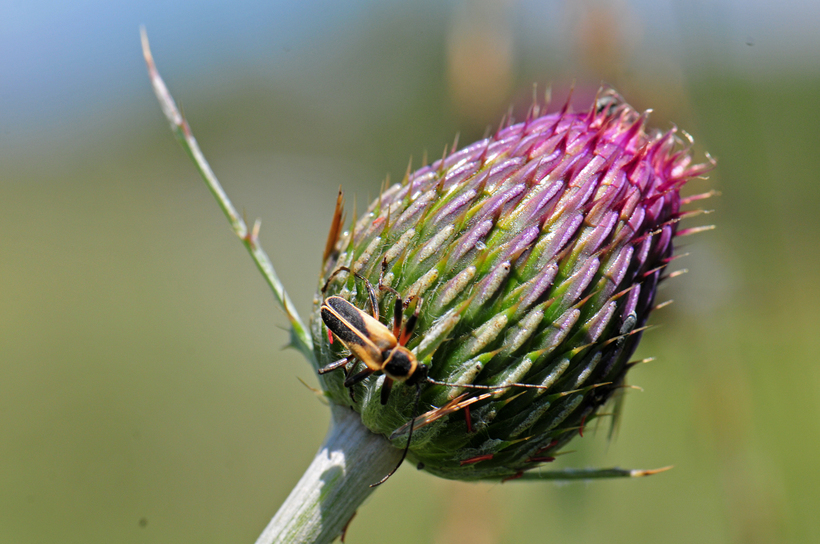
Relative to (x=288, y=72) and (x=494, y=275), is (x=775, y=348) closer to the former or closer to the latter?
(x=494, y=275)

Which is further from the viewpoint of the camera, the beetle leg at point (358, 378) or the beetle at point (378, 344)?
the beetle leg at point (358, 378)

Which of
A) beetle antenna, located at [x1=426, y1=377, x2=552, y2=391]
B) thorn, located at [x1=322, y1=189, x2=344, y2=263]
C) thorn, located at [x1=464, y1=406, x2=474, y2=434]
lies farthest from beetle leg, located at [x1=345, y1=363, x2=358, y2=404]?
thorn, located at [x1=322, y1=189, x2=344, y2=263]

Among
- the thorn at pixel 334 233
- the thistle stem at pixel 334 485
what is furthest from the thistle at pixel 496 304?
the thorn at pixel 334 233

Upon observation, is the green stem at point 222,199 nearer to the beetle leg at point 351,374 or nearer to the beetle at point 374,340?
the beetle at point 374,340

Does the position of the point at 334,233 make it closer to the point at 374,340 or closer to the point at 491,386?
the point at 374,340

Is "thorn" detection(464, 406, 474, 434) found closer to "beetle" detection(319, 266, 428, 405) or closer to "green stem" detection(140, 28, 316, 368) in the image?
"beetle" detection(319, 266, 428, 405)

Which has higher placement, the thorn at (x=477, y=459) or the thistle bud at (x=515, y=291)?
the thistle bud at (x=515, y=291)
